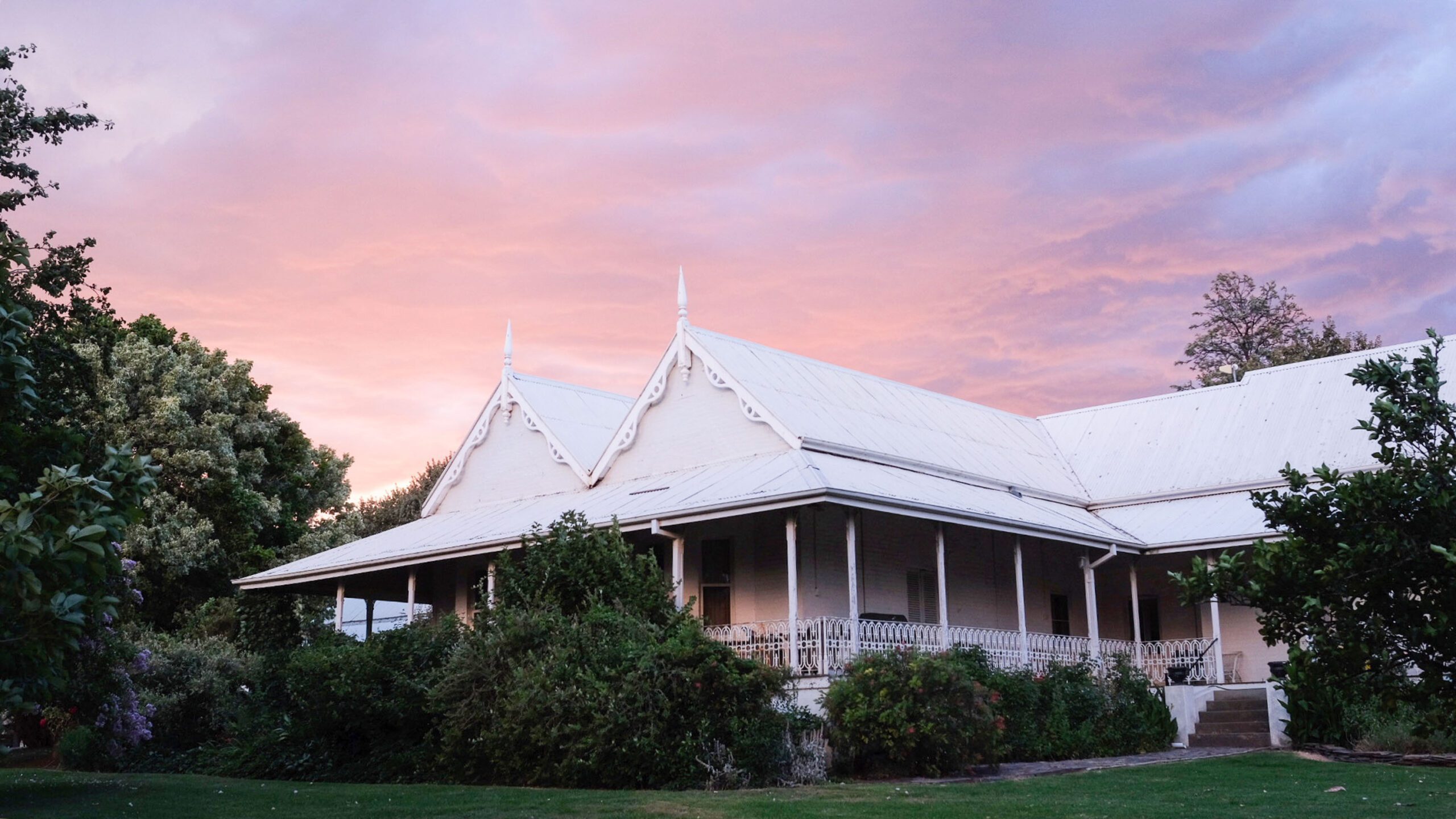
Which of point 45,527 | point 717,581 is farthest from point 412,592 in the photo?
point 45,527

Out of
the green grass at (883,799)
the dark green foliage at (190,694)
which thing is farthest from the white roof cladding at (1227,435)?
the dark green foliage at (190,694)

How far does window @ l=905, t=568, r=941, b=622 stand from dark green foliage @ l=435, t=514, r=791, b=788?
7786 millimetres

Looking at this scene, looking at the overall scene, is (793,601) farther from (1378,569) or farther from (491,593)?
(1378,569)

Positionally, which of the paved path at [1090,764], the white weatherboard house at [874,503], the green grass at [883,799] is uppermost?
the white weatherboard house at [874,503]

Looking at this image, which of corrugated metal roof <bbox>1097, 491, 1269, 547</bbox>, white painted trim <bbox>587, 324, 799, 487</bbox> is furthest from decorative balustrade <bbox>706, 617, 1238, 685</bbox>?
white painted trim <bbox>587, 324, 799, 487</bbox>

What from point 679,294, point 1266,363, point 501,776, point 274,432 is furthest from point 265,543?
point 1266,363

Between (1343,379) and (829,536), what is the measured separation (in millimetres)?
13336

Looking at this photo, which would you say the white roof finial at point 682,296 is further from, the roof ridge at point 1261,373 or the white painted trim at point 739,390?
the roof ridge at point 1261,373

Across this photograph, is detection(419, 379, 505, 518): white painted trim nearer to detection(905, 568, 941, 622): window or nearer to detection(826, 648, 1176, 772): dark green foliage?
detection(905, 568, 941, 622): window

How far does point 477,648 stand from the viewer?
18.8 m

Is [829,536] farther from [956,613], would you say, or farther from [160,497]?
[160,497]

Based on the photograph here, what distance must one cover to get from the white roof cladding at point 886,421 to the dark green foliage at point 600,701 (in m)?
6.85

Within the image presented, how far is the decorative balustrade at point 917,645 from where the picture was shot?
20.1 metres

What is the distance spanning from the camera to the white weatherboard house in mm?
22266
